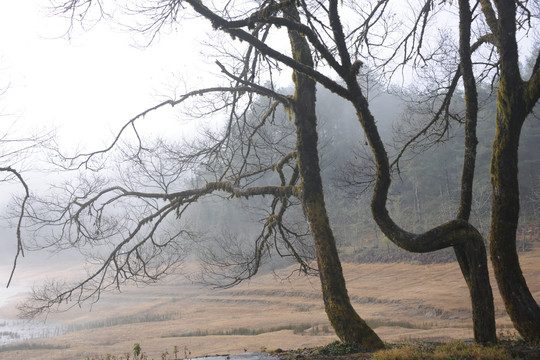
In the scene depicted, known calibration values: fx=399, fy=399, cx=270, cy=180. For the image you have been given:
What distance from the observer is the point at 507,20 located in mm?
4867

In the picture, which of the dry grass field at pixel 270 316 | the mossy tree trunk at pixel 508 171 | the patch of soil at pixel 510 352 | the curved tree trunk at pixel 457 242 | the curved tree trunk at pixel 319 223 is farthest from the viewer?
the dry grass field at pixel 270 316

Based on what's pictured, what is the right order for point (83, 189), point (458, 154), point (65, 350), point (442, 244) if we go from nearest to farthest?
point (442, 244)
point (83, 189)
point (65, 350)
point (458, 154)

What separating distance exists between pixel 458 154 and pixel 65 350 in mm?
32570

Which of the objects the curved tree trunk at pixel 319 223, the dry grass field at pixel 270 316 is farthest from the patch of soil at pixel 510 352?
the dry grass field at pixel 270 316

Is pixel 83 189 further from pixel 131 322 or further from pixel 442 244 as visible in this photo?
pixel 131 322

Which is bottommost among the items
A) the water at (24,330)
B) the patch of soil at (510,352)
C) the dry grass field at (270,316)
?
the dry grass field at (270,316)

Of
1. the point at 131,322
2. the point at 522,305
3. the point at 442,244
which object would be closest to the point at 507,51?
the point at 442,244

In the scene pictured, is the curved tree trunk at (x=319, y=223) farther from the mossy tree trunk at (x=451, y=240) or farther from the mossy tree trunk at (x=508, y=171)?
the mossy tree trunk at (x=508, y=171)

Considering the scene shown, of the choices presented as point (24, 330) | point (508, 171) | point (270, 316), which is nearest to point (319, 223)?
point (508, 171)

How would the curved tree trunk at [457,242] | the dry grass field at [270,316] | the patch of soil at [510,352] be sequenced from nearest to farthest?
the patch of soil at [510,352] < the curved tree trunk at [457,242] < the dry grass field at [270,316]

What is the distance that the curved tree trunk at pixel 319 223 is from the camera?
5078 millimetres

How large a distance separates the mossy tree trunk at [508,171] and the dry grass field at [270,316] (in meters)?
7.31

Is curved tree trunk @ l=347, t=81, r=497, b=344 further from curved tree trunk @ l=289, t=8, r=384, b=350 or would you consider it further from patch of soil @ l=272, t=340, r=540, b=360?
curved tree trunk @ l=289, t=8, r=384, b=350

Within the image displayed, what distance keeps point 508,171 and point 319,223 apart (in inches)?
96.2
